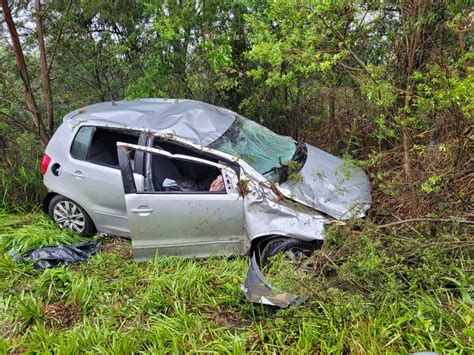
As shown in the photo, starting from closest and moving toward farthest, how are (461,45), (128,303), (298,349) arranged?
(298,349) → (128,303) → (461,45)

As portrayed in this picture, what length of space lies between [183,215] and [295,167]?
49.5 inches

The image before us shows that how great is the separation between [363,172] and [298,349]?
2.45 metres

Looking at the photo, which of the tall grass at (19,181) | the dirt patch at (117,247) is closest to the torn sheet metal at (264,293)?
the dirt patch at (117,247)

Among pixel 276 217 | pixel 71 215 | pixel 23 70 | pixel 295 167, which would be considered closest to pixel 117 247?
pixel 71 215

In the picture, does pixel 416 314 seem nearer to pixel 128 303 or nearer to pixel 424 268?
pixel 424 268

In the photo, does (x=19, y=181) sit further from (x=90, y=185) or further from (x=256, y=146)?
(x=256, y=146)

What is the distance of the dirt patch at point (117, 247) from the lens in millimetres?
4302

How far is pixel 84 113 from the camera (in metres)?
4.61

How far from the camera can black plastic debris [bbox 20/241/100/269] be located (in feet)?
13.2

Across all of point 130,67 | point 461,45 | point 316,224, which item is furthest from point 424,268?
point 130,67

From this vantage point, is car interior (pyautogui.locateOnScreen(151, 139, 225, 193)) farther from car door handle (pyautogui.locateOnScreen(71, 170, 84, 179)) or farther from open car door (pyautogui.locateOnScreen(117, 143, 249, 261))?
car door handle (pyautogui.locateOnScreen(71, 170, 84, 179))

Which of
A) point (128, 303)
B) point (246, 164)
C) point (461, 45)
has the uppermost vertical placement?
point (461, 45)

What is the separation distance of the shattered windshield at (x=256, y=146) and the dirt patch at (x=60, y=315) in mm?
1983

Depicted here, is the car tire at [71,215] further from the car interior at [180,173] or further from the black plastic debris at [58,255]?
the car interior at [180,173]
